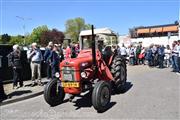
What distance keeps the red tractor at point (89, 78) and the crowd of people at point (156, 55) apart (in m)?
7.93

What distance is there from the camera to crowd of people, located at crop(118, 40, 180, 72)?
1856 centimetres

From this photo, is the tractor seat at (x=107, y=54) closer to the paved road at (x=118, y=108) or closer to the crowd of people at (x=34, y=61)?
the paved road at (x=118, y=108)

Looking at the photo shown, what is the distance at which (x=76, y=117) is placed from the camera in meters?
8.55

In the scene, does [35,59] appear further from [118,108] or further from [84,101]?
[118,108]

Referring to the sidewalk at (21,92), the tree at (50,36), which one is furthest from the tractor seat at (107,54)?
the tree at (50,36)

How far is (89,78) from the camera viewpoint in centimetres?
995

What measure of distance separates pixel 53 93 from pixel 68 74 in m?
0.97

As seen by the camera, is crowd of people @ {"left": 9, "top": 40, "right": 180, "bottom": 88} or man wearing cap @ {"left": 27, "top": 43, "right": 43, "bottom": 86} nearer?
crowd of people @ {"left": 9, "top": 40, "right": 180, "bottom": 88}

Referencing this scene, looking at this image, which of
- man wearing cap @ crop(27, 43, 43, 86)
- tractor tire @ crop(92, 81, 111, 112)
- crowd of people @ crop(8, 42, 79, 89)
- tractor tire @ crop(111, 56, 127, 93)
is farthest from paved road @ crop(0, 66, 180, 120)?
man wearing cap @ crop(27, 43, 43, 86)

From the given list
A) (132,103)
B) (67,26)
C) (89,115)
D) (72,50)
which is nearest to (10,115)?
(89,115)

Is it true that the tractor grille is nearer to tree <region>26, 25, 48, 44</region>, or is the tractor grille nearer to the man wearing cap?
the man wearing cap

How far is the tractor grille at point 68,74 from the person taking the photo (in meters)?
9.55

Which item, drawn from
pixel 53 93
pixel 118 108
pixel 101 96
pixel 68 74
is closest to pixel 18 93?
pixel 53 93

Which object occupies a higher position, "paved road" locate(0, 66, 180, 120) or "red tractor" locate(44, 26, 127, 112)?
"red tractor" locate(44, 26, 127, 112)
